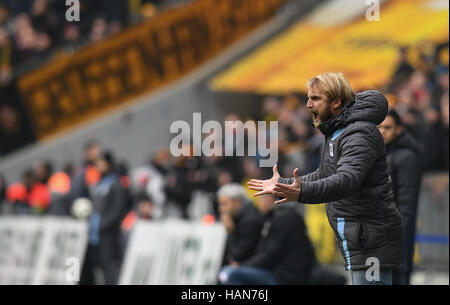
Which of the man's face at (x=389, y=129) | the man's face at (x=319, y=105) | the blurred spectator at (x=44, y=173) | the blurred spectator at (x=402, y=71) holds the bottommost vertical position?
the blurred spectator at (x=44, y=173)

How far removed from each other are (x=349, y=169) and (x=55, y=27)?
1787cm

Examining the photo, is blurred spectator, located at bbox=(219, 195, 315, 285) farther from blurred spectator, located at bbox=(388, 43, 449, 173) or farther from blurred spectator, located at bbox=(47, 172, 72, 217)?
blurred spectator, located at bbox=(47, 172, 72, 217)

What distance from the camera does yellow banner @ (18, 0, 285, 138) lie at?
21.2 meters

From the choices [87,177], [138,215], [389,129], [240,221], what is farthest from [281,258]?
[87,177]

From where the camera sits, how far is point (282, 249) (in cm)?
902

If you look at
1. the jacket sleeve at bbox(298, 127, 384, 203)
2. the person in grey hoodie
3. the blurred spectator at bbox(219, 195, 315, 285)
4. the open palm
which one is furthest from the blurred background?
the open palm

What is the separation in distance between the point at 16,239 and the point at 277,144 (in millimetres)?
4427

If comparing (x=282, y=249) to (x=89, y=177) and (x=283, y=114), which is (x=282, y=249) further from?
(x=283, y=114)

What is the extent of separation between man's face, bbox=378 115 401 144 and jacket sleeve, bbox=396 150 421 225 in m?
0.17

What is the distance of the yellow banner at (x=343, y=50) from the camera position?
17419 mm

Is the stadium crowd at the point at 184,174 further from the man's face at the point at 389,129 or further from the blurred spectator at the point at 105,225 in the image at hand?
the man's face at the point at 389,129

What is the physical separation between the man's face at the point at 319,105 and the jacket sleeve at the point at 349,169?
0.20 meters

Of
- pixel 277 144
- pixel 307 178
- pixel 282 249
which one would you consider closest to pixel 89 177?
pixel 277 144

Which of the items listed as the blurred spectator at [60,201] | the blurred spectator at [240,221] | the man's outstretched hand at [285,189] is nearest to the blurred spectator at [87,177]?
the blurred spectator at [60,201]
